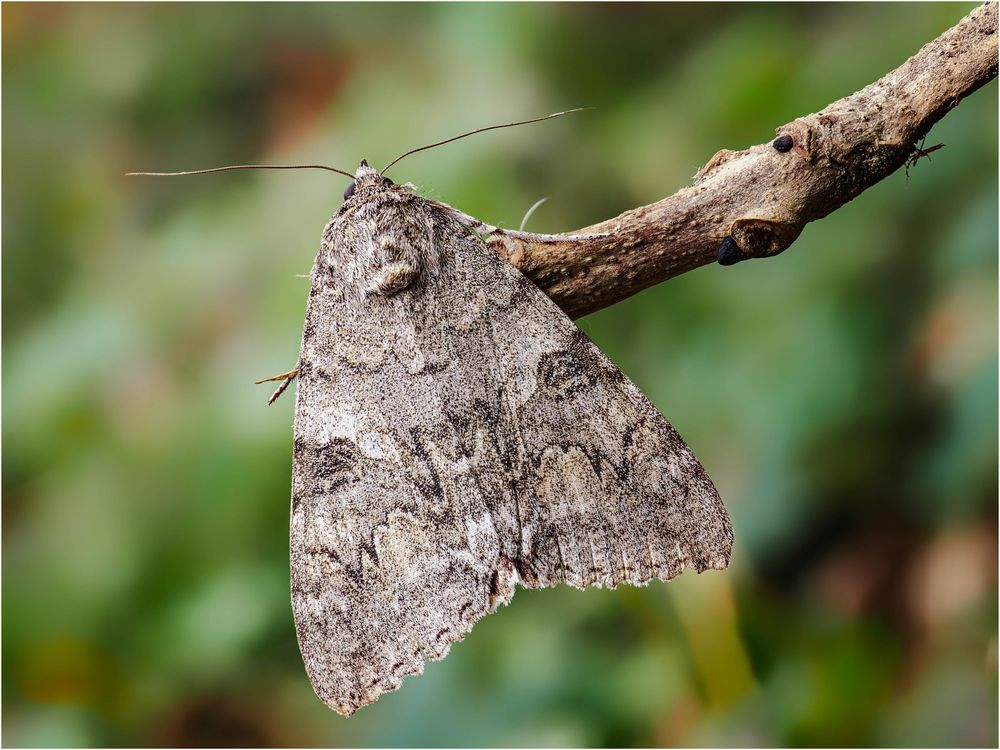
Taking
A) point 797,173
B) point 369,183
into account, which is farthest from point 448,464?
point 797,173

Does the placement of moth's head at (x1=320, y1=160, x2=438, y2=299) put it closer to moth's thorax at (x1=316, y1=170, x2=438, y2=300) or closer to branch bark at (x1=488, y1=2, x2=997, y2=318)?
moth's thorax at (x1=316, y1=170, x2=438, y2=300)

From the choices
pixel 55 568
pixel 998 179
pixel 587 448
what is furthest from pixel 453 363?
pixel 55 568

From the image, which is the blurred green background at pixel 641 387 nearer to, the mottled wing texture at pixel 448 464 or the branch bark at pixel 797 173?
the mottled wing texture at pixel 448 464

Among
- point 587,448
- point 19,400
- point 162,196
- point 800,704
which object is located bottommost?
point 800,704

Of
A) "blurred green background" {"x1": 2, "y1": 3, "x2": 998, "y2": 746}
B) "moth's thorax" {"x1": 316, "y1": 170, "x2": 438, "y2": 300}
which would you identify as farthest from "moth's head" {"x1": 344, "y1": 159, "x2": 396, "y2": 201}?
"blurred green background" {"x1": 2, "y1": 3, "x2": 998, "y2": 746}

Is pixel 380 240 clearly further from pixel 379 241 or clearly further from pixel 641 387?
pixel 641 387

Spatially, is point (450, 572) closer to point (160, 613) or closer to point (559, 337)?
point (559, 337)

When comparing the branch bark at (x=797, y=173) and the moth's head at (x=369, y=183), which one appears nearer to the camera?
the branch bark at (x=797, y=173)

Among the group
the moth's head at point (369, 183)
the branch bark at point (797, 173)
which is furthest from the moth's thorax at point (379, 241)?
the branch bark at point (797, 173)
